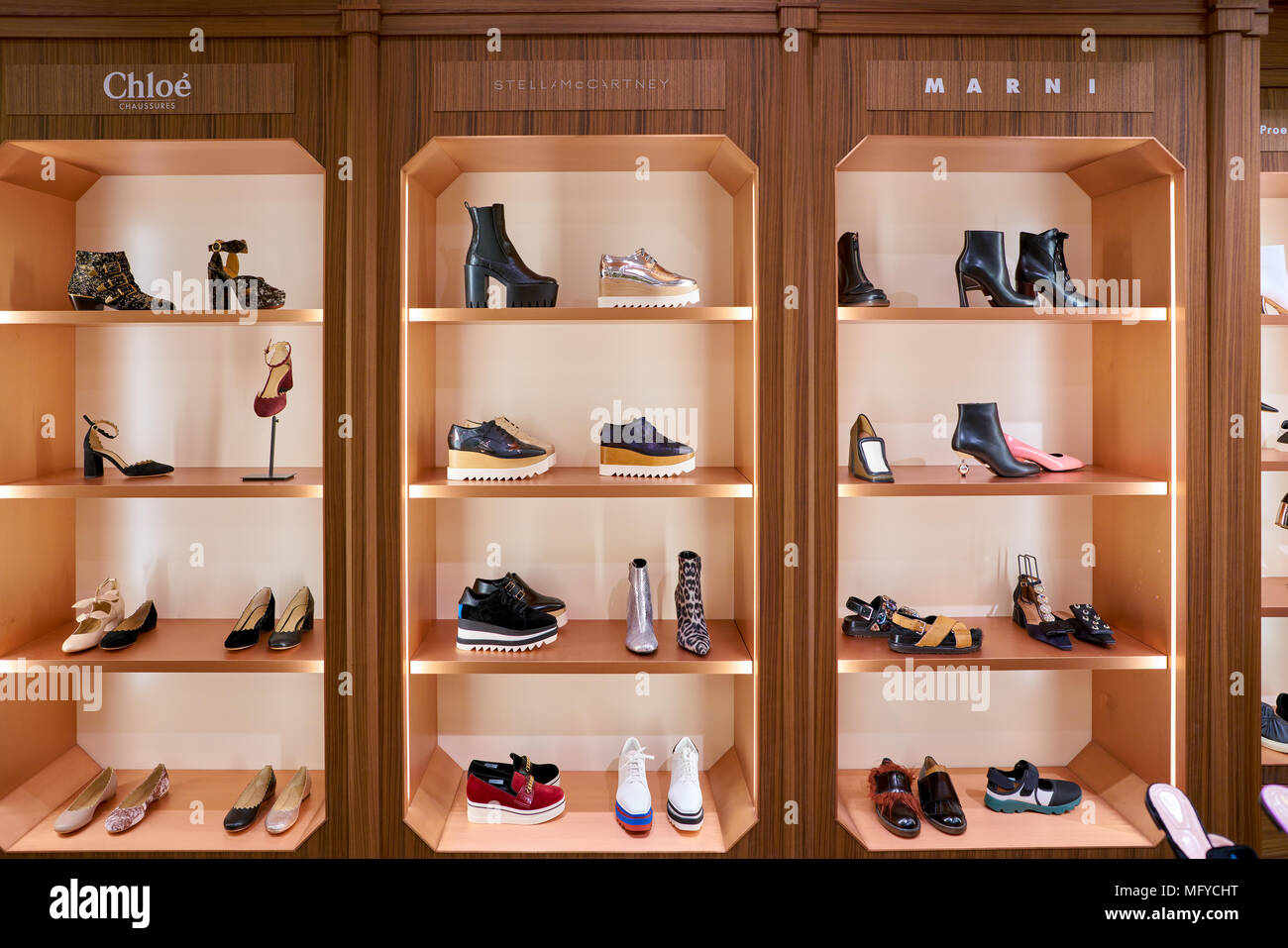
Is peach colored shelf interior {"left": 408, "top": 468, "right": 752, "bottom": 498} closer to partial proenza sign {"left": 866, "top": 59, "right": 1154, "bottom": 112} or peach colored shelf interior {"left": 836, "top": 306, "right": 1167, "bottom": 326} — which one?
peach colored shelf interior {"left": 836, "top": 306, "right": 1167, "bottom": 326}

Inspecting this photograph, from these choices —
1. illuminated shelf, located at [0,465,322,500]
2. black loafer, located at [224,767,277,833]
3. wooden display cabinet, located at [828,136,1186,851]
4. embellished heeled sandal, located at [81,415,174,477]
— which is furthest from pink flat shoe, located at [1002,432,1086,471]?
embellished heeled sandal, located at [81,415,174,477]

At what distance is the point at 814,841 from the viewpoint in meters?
1.87

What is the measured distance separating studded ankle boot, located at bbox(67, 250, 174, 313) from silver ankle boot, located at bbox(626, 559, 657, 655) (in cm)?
144

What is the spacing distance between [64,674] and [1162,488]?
3043 mm

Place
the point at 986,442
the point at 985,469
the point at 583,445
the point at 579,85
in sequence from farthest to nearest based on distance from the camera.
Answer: the point at 583,445
the point at 985,469
the point at 986,442
the point at 579,85

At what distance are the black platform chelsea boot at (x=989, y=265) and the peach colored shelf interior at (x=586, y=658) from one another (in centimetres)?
118

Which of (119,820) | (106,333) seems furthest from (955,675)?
(106,333)

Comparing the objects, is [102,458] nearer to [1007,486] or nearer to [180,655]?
[180,655]

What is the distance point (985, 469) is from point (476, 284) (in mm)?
1521

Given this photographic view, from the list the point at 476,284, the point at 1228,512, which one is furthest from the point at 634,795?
the point at 1228,512

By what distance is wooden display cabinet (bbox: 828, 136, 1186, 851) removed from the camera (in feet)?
6.95

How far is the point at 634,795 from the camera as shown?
197cm

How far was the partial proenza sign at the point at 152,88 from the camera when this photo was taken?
185cm

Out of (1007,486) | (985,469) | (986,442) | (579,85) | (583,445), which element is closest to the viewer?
(579,85)
